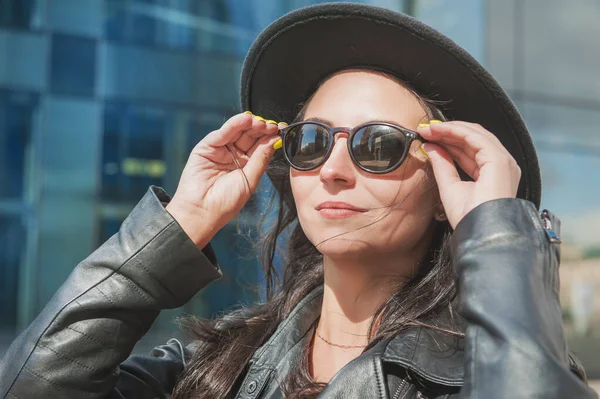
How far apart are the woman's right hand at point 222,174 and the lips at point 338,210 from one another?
34cm

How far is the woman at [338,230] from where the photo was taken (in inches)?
68.7

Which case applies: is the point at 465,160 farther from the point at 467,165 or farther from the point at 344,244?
the point at 344,244

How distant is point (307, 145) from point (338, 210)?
0.71ft

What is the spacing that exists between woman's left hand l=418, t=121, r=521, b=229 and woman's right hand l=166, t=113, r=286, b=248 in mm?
549

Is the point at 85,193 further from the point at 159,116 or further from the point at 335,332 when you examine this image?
the point at 335,332

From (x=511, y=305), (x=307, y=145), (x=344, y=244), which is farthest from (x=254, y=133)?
(x=511, y=305)

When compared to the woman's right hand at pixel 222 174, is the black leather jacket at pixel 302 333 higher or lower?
lower

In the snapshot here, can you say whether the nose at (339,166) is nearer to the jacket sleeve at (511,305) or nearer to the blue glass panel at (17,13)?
→ the jacket sleeve at (511,305)

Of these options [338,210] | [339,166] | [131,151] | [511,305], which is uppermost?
[339,166]

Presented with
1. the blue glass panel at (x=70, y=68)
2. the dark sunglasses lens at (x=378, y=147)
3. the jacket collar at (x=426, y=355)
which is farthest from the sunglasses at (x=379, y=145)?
the blue glass panel at (x=70, y=68)

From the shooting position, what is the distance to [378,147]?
6.14 feet

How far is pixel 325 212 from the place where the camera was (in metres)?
1.92

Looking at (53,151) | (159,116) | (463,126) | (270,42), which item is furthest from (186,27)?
(463,126)

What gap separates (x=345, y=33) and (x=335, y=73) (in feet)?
0.48
